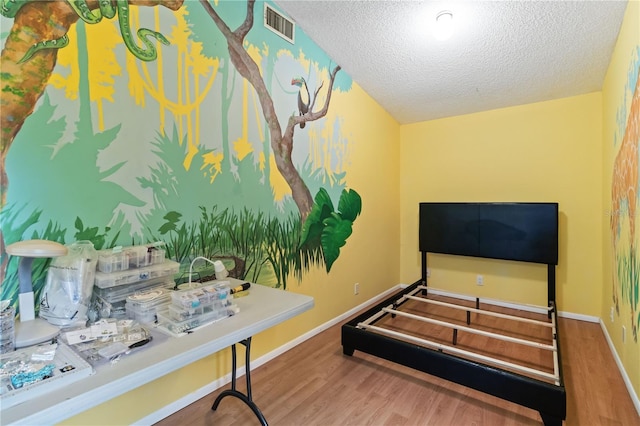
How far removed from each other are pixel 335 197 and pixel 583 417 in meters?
2.52

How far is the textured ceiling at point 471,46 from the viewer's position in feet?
7.73

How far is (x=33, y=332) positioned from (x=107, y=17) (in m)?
1.63

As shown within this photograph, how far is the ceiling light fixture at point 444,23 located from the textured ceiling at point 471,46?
1.8 inches

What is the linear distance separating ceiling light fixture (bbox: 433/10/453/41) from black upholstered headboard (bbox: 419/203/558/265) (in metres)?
2.05

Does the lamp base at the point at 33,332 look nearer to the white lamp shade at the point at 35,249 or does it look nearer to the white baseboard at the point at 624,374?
the white lamp shade at the point at 35,249

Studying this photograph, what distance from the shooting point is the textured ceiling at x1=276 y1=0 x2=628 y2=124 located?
92.8 inches

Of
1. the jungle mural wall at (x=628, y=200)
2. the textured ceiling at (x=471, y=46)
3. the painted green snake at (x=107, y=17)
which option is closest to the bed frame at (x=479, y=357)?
the jungle mural wall at (x=628, y=200)

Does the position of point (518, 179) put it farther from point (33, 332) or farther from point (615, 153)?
point (33, 332)

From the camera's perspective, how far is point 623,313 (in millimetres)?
2354

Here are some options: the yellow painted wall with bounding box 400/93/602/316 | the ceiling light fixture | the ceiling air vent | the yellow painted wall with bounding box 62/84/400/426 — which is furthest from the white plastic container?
the yellow painted wall with bounding box 400/93/602/316

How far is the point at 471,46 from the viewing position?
2756mm

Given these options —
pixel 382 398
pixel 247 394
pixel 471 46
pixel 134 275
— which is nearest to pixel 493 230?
pixel 471 46

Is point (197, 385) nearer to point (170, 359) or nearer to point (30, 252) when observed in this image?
point (170, 359)

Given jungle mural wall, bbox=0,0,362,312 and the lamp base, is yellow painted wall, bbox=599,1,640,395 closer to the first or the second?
jungle mural wall, bbox=0,0,362,312
